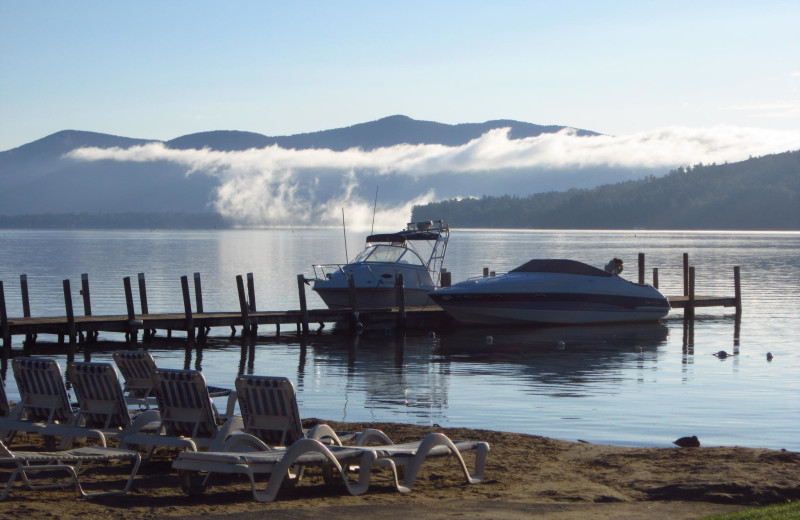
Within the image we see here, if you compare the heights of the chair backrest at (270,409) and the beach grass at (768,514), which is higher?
the chair backrest at (270,409)

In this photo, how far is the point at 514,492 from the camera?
1045cm

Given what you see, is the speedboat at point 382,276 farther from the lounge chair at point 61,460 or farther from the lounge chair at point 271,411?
the lounge chair at point 61,460

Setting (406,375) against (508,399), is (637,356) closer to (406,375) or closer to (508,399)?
(406,375)

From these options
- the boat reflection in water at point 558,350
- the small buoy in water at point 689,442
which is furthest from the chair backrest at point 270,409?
the boat reflection in water at point 558,350

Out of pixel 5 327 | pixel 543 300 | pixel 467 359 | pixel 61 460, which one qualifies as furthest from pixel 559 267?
pixel 61 460

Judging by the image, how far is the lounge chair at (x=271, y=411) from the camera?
10.2 metres

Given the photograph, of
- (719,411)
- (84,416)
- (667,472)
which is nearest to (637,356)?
(719,411)

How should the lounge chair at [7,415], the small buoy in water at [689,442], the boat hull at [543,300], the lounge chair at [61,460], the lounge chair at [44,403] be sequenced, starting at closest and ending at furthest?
1. the lounge chair at [61,460]
2. the lounge chair at [44,403]
3. the lounge chair at [7,415]
4. the small buoy in water at [689,442]
5. the boat hull at [543,300]

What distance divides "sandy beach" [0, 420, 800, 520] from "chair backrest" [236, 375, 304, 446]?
0.53m

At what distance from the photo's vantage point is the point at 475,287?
115 ft

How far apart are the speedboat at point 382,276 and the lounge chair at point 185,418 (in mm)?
25525

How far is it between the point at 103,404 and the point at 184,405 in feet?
3.73

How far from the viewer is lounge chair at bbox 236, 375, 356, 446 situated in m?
10.2

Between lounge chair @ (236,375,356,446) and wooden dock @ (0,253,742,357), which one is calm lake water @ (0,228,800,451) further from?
lounge chair @ (236,375,356,446)
